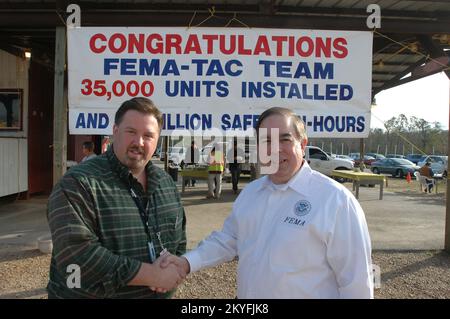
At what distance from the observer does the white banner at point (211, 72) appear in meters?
5.23

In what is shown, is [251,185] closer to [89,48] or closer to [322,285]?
[322,285]

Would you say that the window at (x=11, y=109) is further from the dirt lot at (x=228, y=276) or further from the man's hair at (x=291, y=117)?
the man's hair at (x=291, y=117)

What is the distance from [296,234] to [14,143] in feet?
31.5

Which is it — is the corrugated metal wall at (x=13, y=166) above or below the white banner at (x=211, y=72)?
below

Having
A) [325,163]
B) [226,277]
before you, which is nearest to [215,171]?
[226,277]

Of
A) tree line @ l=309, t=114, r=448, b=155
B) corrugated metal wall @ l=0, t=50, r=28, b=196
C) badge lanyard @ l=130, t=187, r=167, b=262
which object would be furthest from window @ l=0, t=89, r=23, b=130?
tree line @ l=309, t=114, r=448, b=155

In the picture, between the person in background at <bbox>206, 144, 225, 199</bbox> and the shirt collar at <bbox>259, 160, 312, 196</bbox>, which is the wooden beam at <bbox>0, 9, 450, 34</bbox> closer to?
the shirt collar at <bbox>259, 160, 312, 196</bbox>

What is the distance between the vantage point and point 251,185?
238 cm

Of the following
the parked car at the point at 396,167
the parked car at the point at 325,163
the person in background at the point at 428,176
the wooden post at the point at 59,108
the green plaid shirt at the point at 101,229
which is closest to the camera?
the green plaid shirt at the point at 101,229

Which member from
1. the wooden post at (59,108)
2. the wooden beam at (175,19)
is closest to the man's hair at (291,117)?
the wooden beam at (175,19)

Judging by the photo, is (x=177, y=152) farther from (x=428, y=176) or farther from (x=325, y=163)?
(x=428, y=176)

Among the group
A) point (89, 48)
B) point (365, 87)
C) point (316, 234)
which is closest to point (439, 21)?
point (365, 87)

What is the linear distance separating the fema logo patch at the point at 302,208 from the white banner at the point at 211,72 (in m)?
3.36

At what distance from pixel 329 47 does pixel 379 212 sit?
6180 mm
